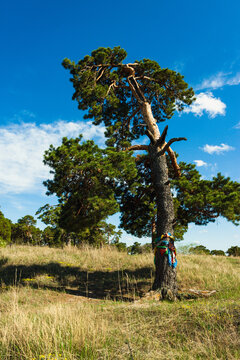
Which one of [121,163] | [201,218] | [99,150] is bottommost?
[201,218]

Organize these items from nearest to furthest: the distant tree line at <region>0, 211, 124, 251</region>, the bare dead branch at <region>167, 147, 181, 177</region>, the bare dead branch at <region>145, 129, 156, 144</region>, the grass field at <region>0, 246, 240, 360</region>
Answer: the grass field at <region>0, 246, 240, 360</region>, the bare dead branch at <region>145, 129, 156, 144</region>, the bare dead branch at <region>167, 147, 181, 177</region>, the distant tree line at <region>0, 211, 124, 251</region>

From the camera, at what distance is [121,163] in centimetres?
750

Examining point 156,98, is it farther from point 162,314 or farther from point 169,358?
point 169,358

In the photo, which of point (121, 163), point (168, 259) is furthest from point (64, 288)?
point (121, 163)

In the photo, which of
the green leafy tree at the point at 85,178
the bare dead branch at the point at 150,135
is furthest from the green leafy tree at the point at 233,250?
the green leafy tree at the point at 85,178

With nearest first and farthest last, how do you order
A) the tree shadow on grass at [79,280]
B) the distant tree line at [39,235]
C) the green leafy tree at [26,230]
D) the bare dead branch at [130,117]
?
the tree shadow on grass at [79,280] < the bare dead branch at [130,117] < the distant tree line at [39,235] < the green leafy tree at [26,230]

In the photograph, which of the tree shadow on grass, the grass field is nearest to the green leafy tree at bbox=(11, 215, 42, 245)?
the tree shadow on grass

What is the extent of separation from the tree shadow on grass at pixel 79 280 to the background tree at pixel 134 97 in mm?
2968

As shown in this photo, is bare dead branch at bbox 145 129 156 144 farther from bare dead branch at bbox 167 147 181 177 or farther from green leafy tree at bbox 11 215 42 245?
green leafy tree at bbox 11 215 42 245

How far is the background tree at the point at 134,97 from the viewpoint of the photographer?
864 cm

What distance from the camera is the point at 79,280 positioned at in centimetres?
963

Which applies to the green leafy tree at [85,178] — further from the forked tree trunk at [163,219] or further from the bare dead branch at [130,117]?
the bare dead branch at [130,117]

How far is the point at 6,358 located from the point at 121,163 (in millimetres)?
5633

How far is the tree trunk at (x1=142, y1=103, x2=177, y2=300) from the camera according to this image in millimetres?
7160
